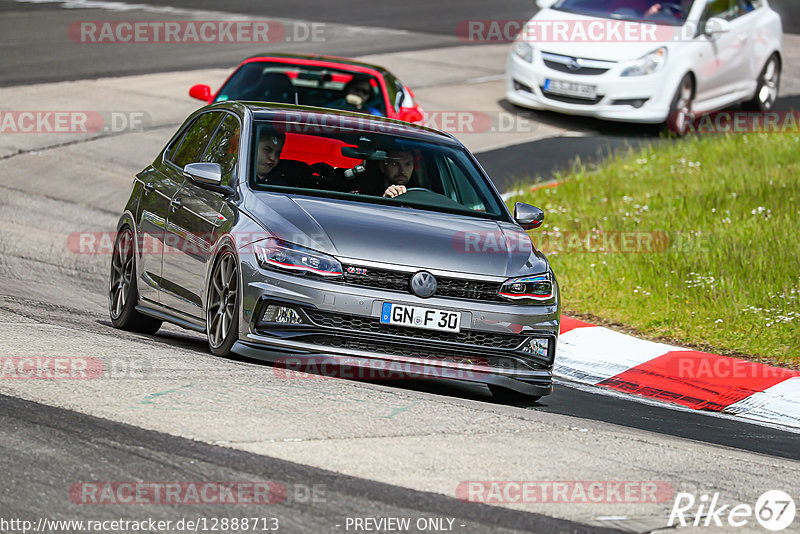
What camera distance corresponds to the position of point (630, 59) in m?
18.2

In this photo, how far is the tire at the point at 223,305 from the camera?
747 centimetres

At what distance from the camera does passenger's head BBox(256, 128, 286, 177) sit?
8273 millimetres

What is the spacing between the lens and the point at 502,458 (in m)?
5.88

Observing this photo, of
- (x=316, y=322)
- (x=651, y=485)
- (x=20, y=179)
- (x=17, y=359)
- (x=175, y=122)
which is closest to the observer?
(x=651, y=485)

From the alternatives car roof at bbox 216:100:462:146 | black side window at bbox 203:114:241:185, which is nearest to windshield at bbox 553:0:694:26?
car roof at bbox 216:100:462:146

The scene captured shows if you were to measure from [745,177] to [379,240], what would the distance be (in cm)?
855

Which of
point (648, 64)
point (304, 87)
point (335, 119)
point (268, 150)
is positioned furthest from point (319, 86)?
point (268, 150)

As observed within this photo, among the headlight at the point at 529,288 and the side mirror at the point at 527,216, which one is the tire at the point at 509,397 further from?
the side mirror at the point at 527,216

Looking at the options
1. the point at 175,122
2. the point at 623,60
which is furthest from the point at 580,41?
the point at 175,122

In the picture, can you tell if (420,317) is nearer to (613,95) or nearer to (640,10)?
(613,95)

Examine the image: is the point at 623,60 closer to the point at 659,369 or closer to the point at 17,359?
the point at 659,369

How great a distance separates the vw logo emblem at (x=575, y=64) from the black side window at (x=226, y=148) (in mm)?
10140

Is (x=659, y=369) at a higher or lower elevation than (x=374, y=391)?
lower

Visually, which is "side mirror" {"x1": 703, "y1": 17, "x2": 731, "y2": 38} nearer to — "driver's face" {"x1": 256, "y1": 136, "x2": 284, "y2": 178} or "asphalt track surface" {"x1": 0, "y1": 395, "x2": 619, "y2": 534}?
"driver's face" {"x1": 256, "y1": 136, "x2": 284, "y2": 178}
